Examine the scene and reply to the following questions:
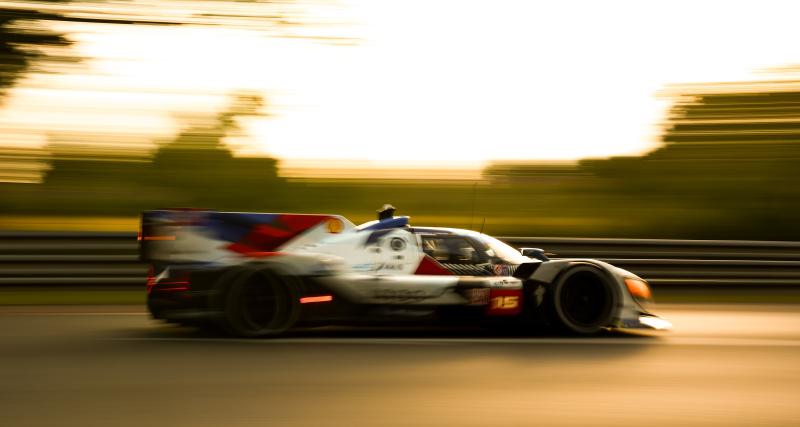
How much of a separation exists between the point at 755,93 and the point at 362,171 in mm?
8032

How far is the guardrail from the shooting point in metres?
11.6

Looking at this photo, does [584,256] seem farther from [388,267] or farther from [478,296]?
[388,267]

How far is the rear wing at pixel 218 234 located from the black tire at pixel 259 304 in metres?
0.25

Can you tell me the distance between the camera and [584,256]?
12547 mm

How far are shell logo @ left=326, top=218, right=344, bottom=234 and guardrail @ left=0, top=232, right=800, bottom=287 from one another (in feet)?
14.2

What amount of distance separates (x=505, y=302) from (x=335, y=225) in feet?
5.72

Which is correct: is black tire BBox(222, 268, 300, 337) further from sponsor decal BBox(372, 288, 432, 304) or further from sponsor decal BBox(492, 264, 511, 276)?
sponsor decal BBox(492, 264, 511, 276)

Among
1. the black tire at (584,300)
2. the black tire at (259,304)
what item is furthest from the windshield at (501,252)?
the black tire at (259,304)

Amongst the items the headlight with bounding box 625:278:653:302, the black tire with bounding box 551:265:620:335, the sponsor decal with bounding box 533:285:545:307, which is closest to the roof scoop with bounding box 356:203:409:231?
the sponsor decal with bounding box 533:285:545:307

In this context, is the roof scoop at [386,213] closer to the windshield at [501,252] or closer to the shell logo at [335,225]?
the shell logo at [335,225]

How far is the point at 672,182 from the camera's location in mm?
17344

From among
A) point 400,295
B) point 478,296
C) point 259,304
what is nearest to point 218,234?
point 259,304

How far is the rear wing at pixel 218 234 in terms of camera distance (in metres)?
7.92

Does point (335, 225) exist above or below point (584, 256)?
above
